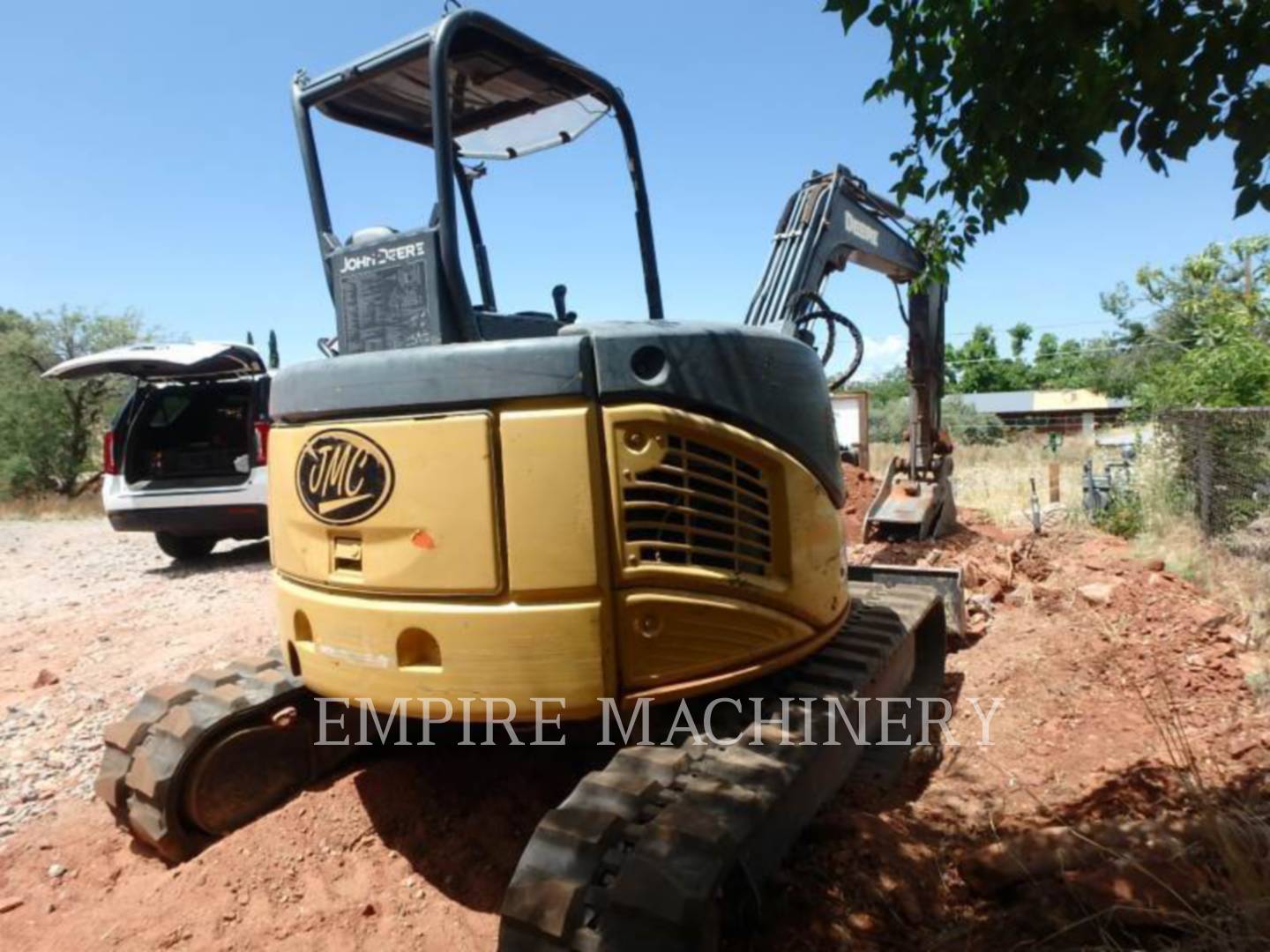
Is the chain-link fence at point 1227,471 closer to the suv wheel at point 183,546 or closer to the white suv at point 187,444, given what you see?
the white suv at point 187,444

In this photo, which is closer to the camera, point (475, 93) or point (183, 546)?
point (475, 93)

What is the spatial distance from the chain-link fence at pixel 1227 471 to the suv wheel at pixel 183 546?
10.3 metres

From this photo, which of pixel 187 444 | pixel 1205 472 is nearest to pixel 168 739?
pixel 187 444

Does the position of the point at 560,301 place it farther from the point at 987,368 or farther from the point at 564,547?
the point at 987,368

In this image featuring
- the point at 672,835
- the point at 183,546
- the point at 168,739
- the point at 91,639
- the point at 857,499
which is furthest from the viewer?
the point at 857,499

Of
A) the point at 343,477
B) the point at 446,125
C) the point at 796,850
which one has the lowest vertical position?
the point at 796,850

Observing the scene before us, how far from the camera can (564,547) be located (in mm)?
2465

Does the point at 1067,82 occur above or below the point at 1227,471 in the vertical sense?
above

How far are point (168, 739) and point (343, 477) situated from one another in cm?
141

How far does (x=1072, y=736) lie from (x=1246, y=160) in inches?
121

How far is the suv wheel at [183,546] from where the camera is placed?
30.3 ft

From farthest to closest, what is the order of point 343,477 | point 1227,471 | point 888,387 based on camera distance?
point 888,387
point 1227,471
point 343,477

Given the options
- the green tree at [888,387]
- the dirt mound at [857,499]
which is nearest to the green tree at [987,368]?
the green tree at [888,387]

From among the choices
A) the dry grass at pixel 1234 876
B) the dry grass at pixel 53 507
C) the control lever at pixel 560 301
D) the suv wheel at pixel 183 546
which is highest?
the control lever at pixel 560 301
